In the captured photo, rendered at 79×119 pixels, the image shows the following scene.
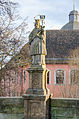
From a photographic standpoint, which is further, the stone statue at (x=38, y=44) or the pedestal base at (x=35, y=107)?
the stone statue at (x=38, y=44)

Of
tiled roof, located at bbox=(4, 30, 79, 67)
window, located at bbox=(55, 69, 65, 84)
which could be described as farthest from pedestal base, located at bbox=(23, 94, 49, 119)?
window, located at bbox=(55, 69, 65, 84)

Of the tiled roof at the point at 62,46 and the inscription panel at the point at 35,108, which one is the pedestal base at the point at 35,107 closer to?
the inscription panel at the point at 35,108

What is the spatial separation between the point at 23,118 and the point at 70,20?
39.6 metres

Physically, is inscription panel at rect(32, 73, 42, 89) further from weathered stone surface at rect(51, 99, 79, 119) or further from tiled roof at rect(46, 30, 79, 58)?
tiled roof at rect(46, 30, 79, 58)

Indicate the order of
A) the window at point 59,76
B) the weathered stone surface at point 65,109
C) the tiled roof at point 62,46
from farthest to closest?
1. the window at point 59,76
2. the tiled roof at point 62,46
3. the weathered stone surface at point 65,109

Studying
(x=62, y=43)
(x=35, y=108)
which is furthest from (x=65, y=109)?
(x=62, y=43)

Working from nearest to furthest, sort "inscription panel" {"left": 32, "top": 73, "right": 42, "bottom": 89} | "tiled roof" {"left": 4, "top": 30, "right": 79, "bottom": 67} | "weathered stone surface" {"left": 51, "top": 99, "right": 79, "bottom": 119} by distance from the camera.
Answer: "weathered stone surface" {"left": 51, "top": 99, "right": 79, "bottom": 119}
"inscription panel" {"left": 32, "top": 73, "right": 42, "bottom": 89}
"tiled roof" {"left": 4, "top": 30, "right": 79, "bottom": 67}

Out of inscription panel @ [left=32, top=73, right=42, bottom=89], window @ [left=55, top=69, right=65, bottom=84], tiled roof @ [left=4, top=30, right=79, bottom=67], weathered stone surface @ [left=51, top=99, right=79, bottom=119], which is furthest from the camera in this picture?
window @ [left=55, top=69, right=65, bottom=84]

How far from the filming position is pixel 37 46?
21.4 feet

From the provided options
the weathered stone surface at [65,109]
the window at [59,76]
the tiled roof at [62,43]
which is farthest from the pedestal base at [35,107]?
the window at [59,76]

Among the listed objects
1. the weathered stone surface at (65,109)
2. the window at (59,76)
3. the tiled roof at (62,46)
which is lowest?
the window at (59,76)

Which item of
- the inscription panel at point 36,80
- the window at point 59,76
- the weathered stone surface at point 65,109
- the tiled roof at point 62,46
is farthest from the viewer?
the window at point 59,76

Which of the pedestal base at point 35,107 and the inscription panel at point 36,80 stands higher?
the inscription panel at point 36,80

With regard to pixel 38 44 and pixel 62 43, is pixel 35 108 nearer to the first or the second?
pixel 38 44
